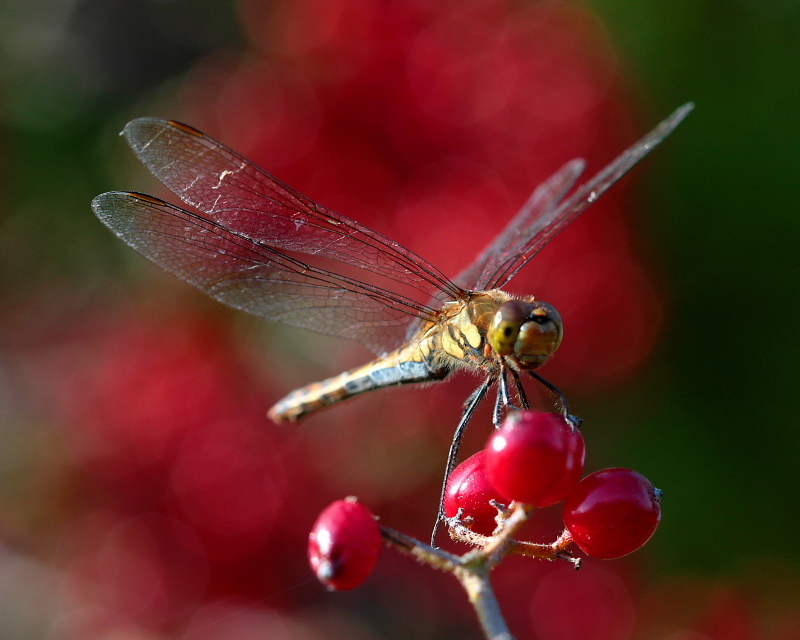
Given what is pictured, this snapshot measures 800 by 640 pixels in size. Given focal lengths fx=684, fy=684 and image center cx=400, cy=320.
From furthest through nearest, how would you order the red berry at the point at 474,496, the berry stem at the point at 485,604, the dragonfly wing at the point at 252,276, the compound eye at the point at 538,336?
the dragonfly wing at the point at 252,276
the compound eye at the point at 538,336
the red berry at the point at 474,496
the berry stem at the point at 485,604

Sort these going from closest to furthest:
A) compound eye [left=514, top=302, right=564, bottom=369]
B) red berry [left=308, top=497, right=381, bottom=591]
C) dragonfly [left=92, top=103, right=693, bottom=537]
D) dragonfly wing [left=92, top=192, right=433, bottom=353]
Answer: red berry [left=308, top=497, right=381, bottom=591]
compound eye [left=514, top=302, right=564, bottom=369]
dragonfly [left=92, top=103, right=693, bottom=537]
dragonfly wing [left=92, top=192, right=433, bottom=353]

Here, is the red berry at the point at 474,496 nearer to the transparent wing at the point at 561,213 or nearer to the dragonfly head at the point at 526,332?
the dragonfly head at the point at 526,332

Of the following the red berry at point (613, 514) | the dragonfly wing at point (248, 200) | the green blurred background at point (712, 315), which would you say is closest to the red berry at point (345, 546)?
the red berry at point (613, 514)

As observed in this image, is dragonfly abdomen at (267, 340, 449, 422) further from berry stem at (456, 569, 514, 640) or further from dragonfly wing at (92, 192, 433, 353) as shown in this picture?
berry stem at (456, 569, 514, 640)

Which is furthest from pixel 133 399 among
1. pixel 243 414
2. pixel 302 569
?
pixel 302 569

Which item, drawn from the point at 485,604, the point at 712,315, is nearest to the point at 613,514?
the point at 485,604

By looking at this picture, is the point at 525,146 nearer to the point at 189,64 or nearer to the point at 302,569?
the point at 302,569

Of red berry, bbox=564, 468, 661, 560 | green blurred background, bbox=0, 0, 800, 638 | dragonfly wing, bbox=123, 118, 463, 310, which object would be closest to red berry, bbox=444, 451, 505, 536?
red berry, bbox=564, 468, 661, 560
